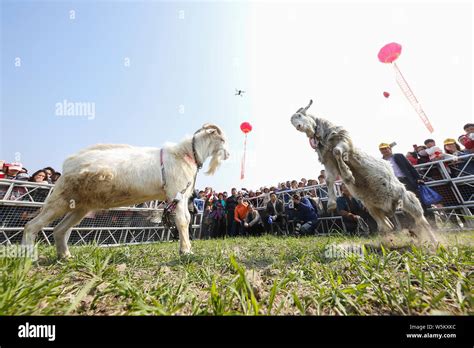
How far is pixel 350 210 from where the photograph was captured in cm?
741

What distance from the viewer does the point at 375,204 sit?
3822mm

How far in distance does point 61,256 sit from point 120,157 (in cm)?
171

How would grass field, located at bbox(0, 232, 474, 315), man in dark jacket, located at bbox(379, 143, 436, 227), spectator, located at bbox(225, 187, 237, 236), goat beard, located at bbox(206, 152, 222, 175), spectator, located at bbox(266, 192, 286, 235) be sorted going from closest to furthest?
grass field, located at bbox(0, 232, 474, 315) < goat beard, located at bbox(206, 152, 222, 175) < man in dark jacket, located at bbox(379, 143, 436, 227) < spectator, located at bbox(266, 192, 286, 235) < spectator, located at bbox(225, 187, 237, 236)

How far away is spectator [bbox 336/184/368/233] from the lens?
7.13 m

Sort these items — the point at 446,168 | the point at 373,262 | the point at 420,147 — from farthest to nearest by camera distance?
the point at 420,147
the point at 446,168
the point at 373,262

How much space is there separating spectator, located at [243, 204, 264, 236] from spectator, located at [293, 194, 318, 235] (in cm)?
227

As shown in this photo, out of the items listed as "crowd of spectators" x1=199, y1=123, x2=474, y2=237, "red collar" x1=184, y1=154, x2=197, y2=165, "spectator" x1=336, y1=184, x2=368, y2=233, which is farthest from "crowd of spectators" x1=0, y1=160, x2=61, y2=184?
"spectator" x1=336, y1=184, x2=368, y2=233

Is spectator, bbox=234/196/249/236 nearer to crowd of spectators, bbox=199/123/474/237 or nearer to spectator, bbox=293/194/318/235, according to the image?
crowd of spectators, bbox=199/123/474/237
